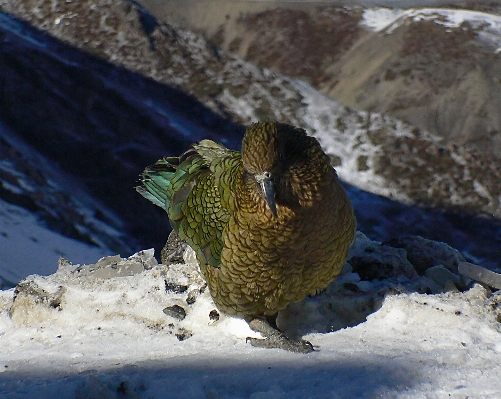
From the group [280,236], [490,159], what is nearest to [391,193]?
[490,159]

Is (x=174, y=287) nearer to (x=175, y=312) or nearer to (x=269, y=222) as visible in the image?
(x=175, y=312)

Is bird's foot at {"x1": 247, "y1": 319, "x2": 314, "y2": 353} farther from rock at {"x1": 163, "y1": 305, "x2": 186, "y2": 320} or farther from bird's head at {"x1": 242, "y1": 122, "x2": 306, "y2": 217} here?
bird's head at {"x1": 242, "y1": 122, "x2": 306, "y2": 217}

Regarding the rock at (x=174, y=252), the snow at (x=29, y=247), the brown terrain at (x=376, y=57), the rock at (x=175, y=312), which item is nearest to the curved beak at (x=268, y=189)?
the rock at (x=175, y=312)

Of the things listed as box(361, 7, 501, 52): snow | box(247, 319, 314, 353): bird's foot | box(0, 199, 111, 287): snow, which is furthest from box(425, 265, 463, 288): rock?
box(361, 7, 501, 52): snow

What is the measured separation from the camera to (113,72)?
1205cm

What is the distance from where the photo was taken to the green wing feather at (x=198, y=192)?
3781 mm

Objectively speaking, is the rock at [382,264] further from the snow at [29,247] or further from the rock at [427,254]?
the snow at [29,247]

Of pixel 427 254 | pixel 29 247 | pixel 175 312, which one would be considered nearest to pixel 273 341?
pixel 175 312

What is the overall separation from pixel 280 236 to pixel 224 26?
34.3 feet

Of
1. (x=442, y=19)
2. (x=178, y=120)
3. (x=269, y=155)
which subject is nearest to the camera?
(x=269, y=155)

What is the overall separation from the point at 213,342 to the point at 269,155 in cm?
137

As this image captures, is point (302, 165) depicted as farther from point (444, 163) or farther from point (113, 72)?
point (113, 72)

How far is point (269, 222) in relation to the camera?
3.34 metres

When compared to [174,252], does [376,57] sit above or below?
below
